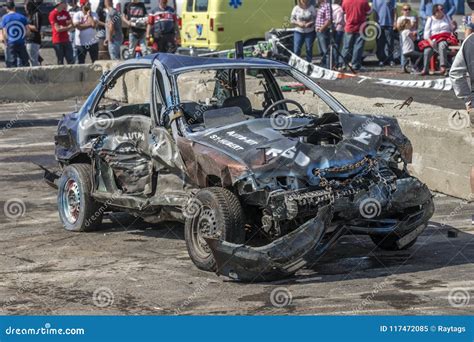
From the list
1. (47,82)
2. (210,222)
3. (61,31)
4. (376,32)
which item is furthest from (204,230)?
(376,32)

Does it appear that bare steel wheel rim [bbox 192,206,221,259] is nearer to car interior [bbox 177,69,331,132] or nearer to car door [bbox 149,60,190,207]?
car door [bbox 149,60,190,207]

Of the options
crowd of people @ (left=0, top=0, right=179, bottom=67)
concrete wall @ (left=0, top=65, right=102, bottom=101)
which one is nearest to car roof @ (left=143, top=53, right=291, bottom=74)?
concrete wall @ (left=0, top=65, right=102, bottom=101)

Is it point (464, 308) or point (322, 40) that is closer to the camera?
point (464, 308)

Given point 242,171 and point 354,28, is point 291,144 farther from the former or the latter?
point 354,28

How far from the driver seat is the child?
14.2 m

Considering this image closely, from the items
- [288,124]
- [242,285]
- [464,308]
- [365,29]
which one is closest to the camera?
[464,308]

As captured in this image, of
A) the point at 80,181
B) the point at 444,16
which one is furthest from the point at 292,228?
the point at 444,16

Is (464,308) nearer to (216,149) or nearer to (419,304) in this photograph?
(419,304)

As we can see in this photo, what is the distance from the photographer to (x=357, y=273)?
8938 millimetres

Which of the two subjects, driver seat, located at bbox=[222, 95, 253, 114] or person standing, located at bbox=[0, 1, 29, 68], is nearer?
driver seat, located at bbox=[222, 95, 253, 114]

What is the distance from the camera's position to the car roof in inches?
402

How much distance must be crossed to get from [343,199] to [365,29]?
1698cm

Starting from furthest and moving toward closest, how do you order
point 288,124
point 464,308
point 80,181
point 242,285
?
point 80,181 → point 288,124 → point 242,285 → point 464,308

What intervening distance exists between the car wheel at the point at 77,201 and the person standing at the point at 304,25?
14314mm
